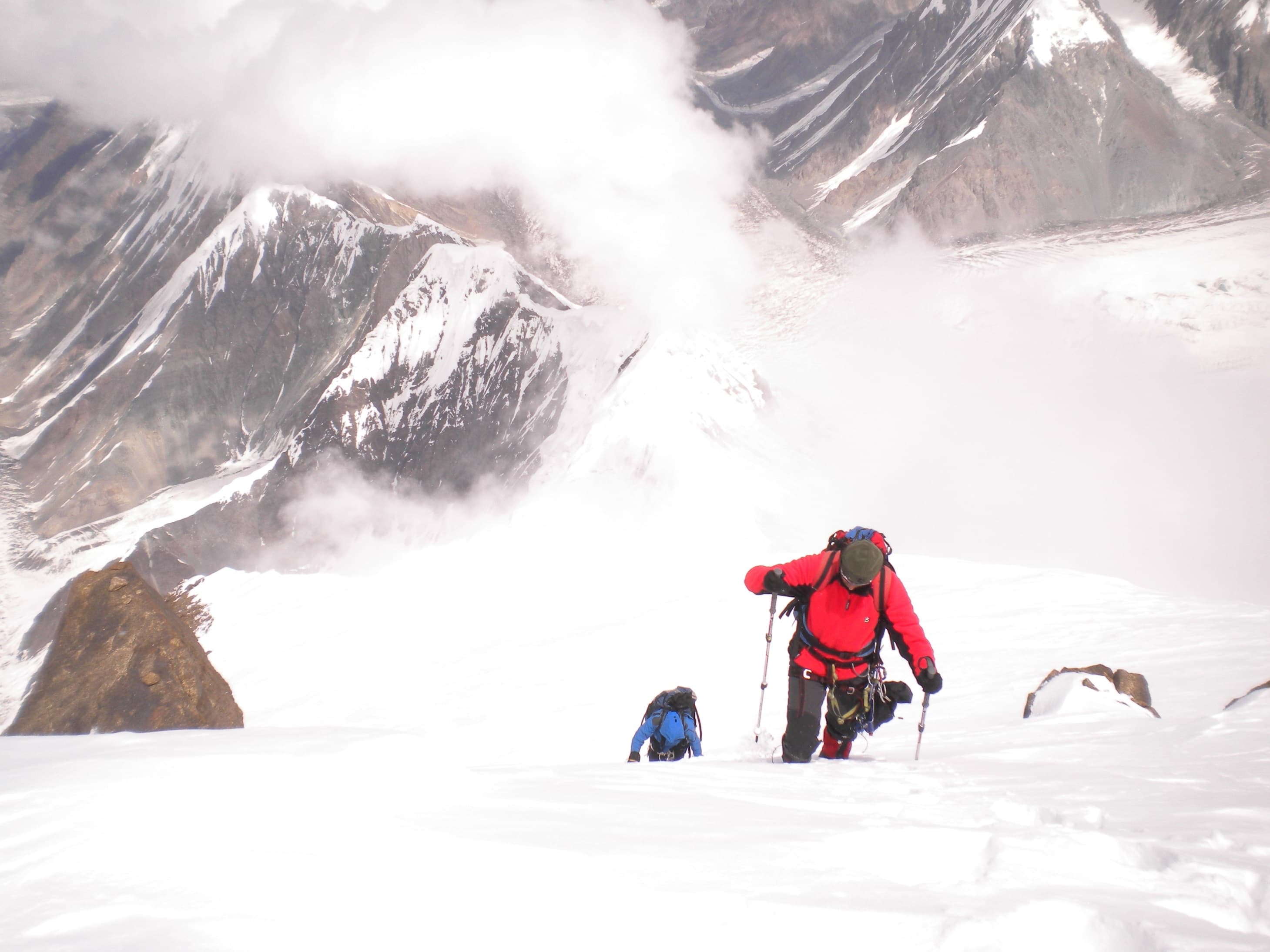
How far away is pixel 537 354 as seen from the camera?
50094mm

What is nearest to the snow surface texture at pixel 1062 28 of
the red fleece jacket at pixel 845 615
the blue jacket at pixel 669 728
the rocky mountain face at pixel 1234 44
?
the rocky mountain face at pixel 1234 44

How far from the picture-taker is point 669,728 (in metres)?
8.59

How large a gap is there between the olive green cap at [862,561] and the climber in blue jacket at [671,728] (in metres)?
3.37

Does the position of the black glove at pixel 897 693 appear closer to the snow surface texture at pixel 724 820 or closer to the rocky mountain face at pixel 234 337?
the snow surface texture at pixel 724 820

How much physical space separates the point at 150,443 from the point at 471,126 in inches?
2796

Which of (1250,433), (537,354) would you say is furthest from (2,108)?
(1250,433)

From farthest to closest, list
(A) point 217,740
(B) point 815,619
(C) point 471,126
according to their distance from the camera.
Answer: (C) point 471,126, (B) point 815,619, (A) point 217,740

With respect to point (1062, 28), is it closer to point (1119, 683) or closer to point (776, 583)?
point (1119, 683)

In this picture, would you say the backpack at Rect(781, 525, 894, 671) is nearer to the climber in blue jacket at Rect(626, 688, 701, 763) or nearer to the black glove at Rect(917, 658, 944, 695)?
the black glove at Rect(917, 658, 944, 695)

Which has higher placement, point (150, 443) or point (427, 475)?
point (150, 443)

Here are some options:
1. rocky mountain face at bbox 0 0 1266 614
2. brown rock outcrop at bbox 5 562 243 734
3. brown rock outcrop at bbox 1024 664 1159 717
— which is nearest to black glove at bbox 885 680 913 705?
brown rock outcrop at bbox 1024 664 1159 717

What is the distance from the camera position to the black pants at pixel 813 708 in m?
6.33

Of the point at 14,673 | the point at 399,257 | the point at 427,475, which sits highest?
the point at 399,257

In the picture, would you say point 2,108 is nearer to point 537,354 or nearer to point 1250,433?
point 537,354
